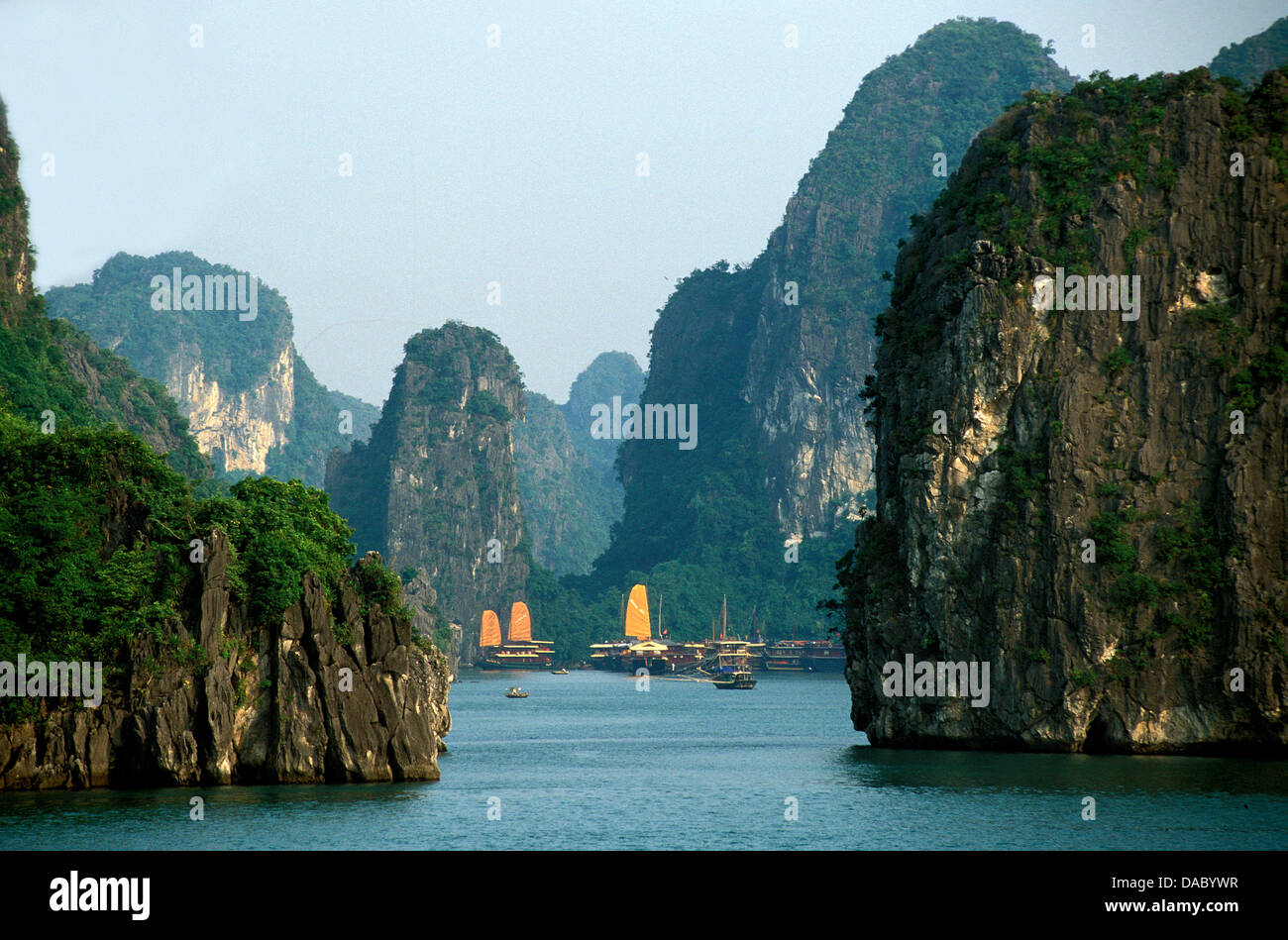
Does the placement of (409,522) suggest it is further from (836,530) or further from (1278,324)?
(1278,324)

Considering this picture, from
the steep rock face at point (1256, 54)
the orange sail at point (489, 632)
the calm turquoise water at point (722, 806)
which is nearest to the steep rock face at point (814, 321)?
the orange sail at point (489, 632)

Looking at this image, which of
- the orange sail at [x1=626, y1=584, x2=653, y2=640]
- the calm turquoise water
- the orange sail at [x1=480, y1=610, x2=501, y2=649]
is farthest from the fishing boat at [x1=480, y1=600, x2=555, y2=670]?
the calm turquoise water

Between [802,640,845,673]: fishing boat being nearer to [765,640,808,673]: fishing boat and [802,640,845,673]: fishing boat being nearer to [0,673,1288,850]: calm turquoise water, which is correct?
[765,640,808,673]: fishing boat

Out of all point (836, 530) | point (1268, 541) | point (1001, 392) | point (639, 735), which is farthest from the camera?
point (836, 530)

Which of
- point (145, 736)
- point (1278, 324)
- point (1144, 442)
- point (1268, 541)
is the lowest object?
point (145, 736)

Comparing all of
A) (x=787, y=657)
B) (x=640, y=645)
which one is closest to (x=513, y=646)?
(x=640, y=645)
